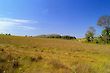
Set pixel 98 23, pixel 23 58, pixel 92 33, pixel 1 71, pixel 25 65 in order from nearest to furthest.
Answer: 1. pixel 1 71
2. pixel 25 65
3. pixel 23 58
4. pixel 98 23
5. pixel 92 33

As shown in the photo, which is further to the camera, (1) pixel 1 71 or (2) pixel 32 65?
(2) pixel 32 65

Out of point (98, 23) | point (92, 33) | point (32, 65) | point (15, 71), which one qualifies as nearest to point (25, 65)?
point (32, 65)

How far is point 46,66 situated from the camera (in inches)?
632

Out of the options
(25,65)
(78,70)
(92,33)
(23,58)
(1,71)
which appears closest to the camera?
(1,71)

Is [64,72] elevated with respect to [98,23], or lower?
lower

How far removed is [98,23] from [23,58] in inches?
3118

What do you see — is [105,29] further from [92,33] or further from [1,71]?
[1,71]

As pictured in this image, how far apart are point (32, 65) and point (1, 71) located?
122 inches

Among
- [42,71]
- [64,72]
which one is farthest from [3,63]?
[64,72]

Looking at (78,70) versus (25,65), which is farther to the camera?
(25,65)

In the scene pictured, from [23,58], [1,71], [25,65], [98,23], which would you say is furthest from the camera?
[98,23]

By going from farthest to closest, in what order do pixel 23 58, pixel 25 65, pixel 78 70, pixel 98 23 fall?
pixel 98 23, pixel 23 58, pixel 25 65, pixel 78 70

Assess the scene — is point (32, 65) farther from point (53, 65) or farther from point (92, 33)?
point (92, 33)

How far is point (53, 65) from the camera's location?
53.3 ft
